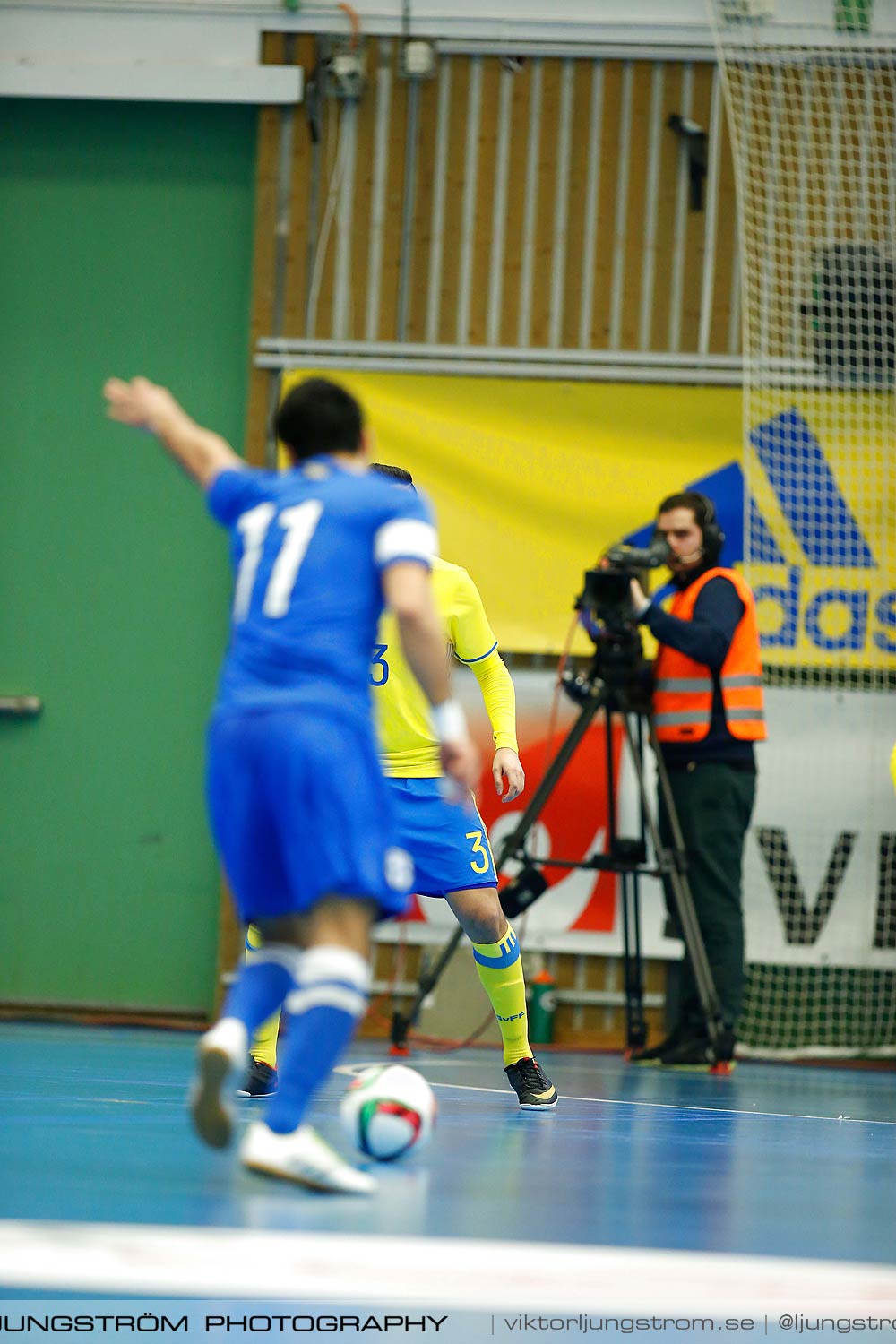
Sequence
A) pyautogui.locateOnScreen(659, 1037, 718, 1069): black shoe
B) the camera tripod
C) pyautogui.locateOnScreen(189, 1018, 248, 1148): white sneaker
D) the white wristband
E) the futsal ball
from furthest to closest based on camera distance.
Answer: pyautogui.locateOnScreen(659, 1037, 718, 1069): black shoe
the camera tripod
the futsal ball
the white wristband
pyautogui.locateOnScreen(189, 1018, 248, 1148): white sneaker

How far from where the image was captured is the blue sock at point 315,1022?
2.80m

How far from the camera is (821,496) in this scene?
28.1 ft

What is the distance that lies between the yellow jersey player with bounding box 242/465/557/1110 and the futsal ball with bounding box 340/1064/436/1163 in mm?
1332

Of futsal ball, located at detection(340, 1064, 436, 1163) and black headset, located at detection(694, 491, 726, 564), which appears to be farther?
black headset, located at detection(694, 491, 726, 564)

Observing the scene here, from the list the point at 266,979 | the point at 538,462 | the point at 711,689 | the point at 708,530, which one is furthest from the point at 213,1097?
the point at 538,462

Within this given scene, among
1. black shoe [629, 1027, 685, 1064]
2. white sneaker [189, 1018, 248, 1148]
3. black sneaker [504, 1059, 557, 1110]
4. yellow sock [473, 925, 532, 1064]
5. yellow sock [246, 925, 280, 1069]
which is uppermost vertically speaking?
white sneaker [189, 1018, 248, 1148]

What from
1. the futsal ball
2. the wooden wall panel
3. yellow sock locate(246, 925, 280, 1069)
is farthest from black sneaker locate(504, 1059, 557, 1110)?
the wooden wall panel

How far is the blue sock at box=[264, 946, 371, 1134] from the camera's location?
280cm

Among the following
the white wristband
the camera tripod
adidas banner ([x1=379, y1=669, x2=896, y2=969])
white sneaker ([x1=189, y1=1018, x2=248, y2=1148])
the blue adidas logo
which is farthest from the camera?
the blue adidas logo

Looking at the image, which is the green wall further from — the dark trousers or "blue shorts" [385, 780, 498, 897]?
"blue shorts" [385, 780, 498, 897]

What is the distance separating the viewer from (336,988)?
2.80m

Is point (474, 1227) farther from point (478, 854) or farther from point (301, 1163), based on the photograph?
point (478, 854)

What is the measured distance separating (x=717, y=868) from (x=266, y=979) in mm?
4492

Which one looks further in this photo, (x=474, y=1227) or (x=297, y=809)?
(x=297, y=809)
